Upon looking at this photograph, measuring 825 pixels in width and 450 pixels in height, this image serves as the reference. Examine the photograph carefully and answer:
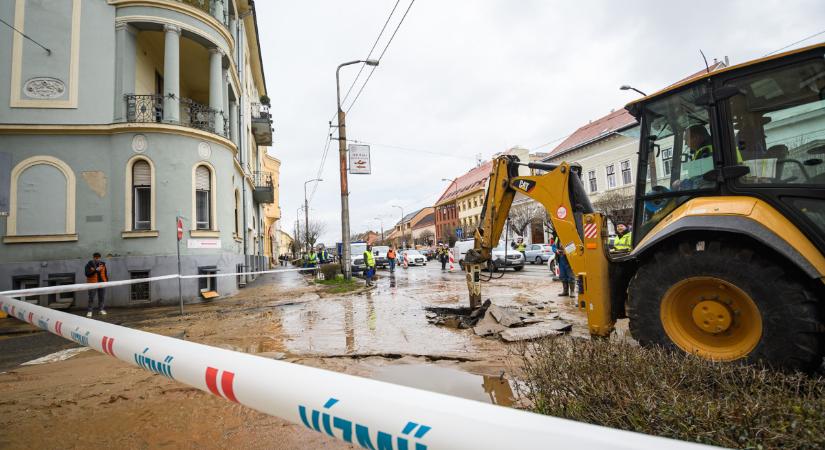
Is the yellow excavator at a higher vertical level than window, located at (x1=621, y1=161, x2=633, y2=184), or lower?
lower

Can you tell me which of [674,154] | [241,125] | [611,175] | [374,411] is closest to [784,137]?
[674,154]

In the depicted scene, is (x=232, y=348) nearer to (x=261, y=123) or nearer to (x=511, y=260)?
(x=511, y=260)

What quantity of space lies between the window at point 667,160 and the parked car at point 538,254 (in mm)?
24108

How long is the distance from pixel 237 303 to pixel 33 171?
7.55 m

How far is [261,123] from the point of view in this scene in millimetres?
25203

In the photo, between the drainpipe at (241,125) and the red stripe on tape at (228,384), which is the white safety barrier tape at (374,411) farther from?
the drainpipe at (241,125)

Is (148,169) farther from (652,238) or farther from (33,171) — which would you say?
(652,238)

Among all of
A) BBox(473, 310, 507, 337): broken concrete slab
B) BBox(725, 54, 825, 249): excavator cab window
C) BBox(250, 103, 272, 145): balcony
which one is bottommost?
BBox(473, 310, 507, 337): broken concrete slab

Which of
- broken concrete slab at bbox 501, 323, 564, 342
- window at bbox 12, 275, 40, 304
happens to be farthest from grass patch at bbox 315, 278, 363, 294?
broken concrete slab at bbox 501, 323, 564, 342

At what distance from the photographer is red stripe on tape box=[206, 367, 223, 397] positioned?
1523mm

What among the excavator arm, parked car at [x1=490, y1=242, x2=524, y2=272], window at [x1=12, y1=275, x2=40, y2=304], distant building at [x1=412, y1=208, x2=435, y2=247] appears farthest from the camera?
distant building at [x1=412, y1=208, x2=435, y2=247]

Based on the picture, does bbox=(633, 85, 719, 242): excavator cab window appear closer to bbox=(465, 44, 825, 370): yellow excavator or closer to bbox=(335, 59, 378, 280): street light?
bbox=(465, 44, 825, 370): yellow excavator

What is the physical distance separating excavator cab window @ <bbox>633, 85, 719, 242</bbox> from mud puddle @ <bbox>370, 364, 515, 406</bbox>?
2.46m

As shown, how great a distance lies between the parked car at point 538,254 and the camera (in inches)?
1104
